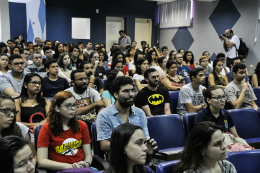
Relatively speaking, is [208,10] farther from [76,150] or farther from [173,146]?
[76,150]

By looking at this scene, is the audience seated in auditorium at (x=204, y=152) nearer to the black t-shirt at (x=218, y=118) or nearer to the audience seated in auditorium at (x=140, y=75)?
the black t-shirt at (x=218, y=118)

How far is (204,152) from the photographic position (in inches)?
64.4

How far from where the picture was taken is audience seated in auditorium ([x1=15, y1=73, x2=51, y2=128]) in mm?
2700

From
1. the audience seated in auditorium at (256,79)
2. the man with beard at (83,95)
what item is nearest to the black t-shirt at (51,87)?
the man with beard at (83,95)

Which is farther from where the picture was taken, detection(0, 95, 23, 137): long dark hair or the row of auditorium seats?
detection(0, 95, 23, 137): long dark hair

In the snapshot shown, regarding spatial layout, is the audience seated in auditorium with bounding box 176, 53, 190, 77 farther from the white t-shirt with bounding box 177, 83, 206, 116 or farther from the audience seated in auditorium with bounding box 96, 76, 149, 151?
the audience seated in auditorium with bounding box 96, 76, 149, 151

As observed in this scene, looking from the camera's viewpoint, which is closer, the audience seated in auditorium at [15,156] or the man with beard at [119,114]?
the audience seated in auditorium at [15,156]

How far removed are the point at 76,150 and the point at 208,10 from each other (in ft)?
30.3

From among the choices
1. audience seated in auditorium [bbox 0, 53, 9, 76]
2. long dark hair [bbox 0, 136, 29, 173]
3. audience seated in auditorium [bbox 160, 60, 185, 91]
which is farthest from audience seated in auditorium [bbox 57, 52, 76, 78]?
long dark hair [bbox 0, 136, 29, 173]

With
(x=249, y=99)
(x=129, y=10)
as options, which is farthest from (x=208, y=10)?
(x=249, y=99)

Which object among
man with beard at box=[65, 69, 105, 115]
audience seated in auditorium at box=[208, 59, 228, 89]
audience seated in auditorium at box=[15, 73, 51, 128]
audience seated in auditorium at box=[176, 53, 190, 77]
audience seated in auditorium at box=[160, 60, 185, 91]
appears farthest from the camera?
audience seated in auditorium at box=[176, 53, 190, 77]

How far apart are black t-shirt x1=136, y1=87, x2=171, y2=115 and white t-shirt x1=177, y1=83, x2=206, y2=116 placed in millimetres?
218

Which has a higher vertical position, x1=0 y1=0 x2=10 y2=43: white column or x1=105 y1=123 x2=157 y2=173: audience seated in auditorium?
x1=0 y1=0 x2=10 y2=43: white column

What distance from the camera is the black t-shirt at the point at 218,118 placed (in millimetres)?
2586
